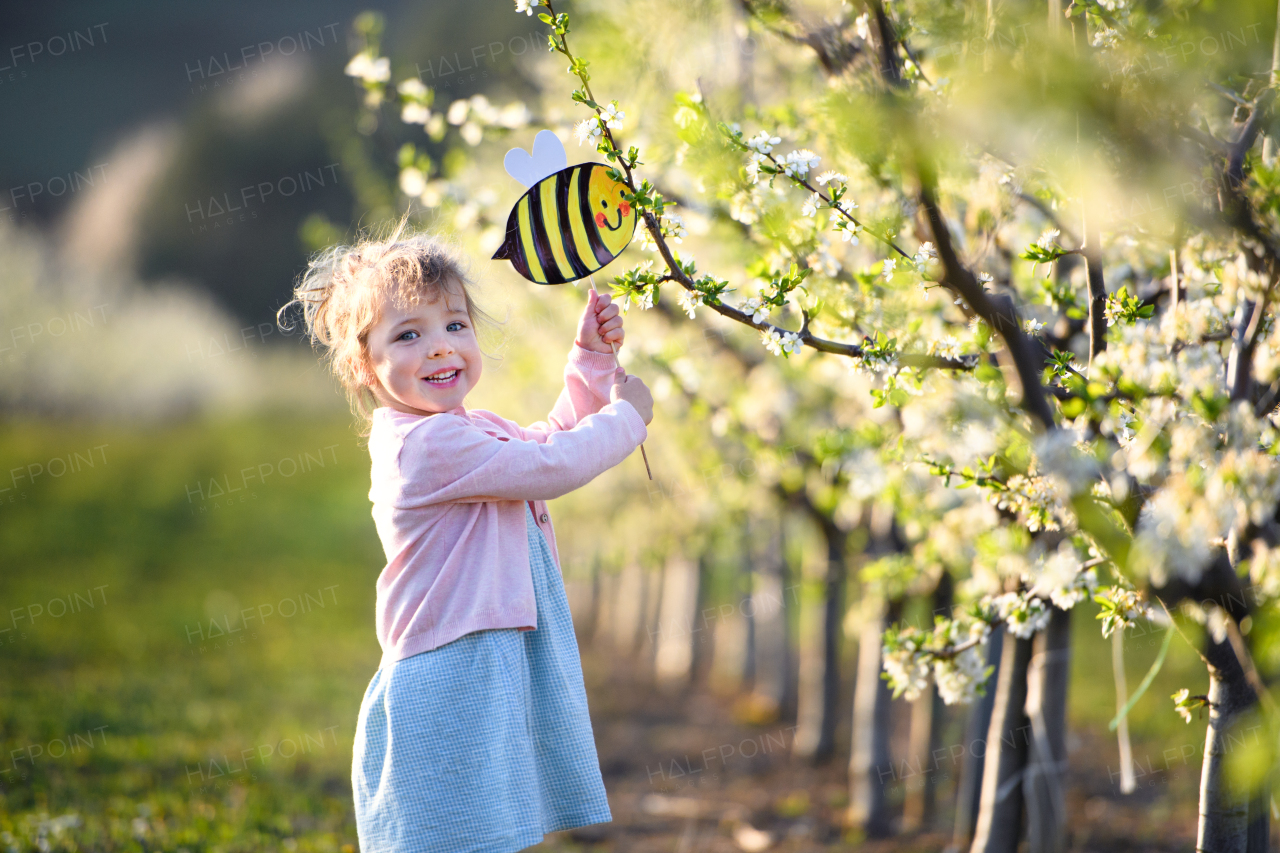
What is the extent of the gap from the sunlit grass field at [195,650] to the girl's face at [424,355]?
236 cm

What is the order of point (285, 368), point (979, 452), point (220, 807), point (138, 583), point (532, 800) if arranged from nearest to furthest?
point (532, 800) → point (979, 452) → point (220, 807) → point (138, 583) → point (285, 368)

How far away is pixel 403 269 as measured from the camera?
8.12 ft

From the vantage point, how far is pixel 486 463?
2297mm

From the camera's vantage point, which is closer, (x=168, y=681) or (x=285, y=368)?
(x=168, y=681)

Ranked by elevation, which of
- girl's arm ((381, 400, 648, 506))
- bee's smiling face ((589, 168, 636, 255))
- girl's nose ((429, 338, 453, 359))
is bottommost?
girl's arm ((381, 400, 648, 506))

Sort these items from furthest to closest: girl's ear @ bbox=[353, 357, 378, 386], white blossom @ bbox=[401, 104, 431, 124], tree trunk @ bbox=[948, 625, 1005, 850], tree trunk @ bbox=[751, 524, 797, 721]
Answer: tree trunk @ bbox=[751, 524, 797, 721], tree trunk @ bbox=[948, 625, 1005, 850], white blossom @ bbox=[401, 104, 431, 124], girl's ear @ bbox=[353, 357, 378, 386]

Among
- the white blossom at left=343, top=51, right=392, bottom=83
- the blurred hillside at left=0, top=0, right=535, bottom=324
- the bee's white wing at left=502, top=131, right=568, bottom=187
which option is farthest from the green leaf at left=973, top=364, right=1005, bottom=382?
the blurred hillside at left=0, top=0, right=535, bottom=324

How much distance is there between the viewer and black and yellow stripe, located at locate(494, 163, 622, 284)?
242cm

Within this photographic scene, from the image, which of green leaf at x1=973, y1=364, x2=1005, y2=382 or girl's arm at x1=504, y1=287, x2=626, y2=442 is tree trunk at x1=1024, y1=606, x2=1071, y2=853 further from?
girl's arm at x1=504, y1=287, x2=626, y2=442

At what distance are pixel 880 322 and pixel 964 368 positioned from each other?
361 millimetres

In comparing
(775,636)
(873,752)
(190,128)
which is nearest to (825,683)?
(873,752)

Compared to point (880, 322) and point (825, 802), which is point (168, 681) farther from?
point (880, 322)

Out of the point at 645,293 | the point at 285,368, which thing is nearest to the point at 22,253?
the point at 285,368

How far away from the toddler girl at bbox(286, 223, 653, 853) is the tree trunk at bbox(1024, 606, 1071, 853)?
2.19 m
